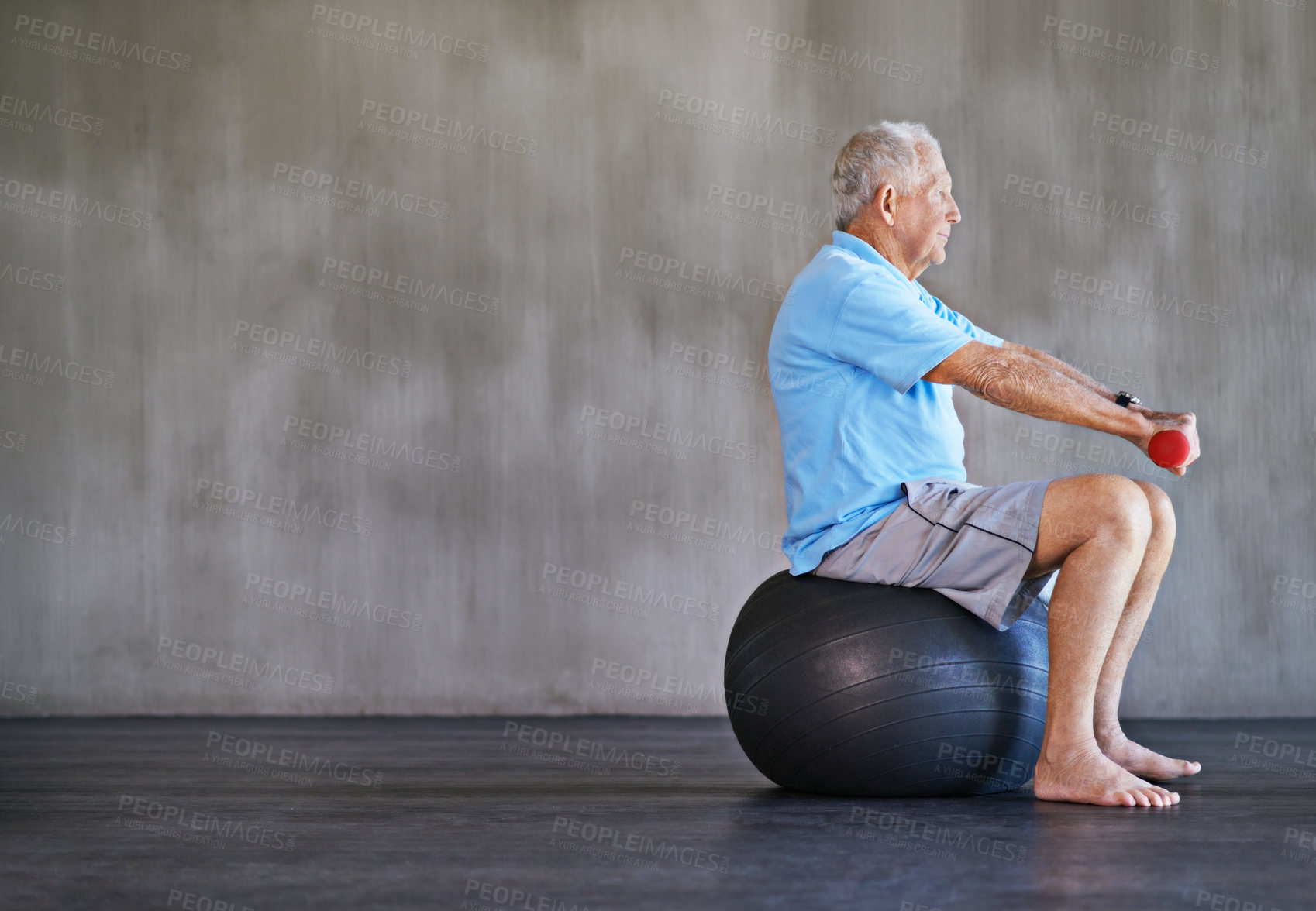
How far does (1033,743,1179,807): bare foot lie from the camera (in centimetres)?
176

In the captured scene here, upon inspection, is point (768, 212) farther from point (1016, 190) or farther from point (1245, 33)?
A: point (1245, 33)

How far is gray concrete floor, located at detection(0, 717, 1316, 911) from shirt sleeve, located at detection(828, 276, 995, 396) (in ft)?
2.39

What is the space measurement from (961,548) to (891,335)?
0.38 metres

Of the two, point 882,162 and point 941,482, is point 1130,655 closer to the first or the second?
point 941,482

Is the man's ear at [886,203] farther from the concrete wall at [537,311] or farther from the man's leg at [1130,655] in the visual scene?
the concrete wall at [537,311]

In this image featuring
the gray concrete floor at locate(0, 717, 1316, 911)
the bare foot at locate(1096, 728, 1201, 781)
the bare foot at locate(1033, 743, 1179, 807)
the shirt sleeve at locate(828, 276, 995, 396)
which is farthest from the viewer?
the bare foot at locate(1096, 728, 1201, 781)

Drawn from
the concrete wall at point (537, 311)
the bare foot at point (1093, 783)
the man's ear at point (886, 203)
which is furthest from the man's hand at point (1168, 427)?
the concrete wall at point (537, 311)

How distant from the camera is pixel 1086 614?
1797mm

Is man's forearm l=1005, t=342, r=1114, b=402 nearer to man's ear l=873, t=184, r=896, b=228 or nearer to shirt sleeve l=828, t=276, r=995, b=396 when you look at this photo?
shirt sleeve l=828, t=276, r=995, b=396

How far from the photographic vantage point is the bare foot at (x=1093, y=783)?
5.76 ft

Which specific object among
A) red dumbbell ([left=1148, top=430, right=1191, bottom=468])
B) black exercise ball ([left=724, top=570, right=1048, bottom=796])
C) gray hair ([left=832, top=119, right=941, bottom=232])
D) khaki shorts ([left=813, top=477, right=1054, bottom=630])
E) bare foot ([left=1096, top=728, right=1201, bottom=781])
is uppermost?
gray hair ([left=832, top=119, right=941, bottom=232])

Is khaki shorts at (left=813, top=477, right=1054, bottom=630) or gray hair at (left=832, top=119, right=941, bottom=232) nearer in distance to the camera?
khaki shorts at (left=813, top=477, right=1054, bottom=630)

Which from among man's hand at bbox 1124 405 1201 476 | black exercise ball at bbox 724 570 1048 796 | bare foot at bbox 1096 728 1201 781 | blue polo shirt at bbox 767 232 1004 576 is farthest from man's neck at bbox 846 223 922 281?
bare foot at bbox 1096 728 1201 781

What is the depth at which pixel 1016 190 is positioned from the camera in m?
4.26
